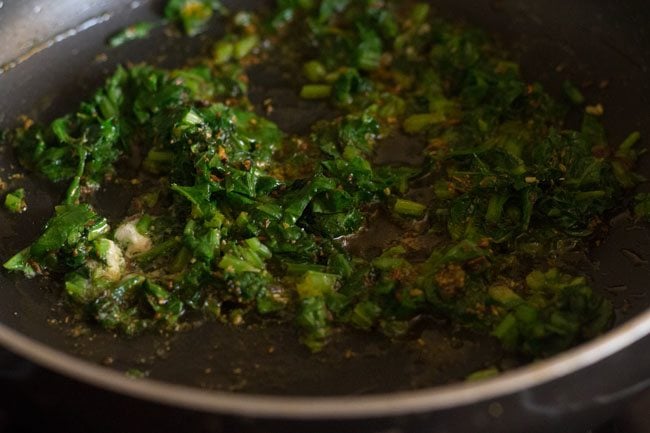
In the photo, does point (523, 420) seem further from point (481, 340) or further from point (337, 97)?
point (337, 97)

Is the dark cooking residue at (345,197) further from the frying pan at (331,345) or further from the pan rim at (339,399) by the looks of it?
the pan rim at (339,399)

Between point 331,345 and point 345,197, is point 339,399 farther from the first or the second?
point 345,197

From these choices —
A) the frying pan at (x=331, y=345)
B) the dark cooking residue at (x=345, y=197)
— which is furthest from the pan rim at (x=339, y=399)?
the dark cooking residue at (x=345, y=197)

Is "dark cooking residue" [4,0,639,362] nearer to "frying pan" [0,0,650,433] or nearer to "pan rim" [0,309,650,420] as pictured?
"frying pan" [0,0,650,433]

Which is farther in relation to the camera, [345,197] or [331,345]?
[345,197]

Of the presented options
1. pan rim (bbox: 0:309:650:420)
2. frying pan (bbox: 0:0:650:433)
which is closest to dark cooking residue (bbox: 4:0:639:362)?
frying pan (bbox: 0:0:650:433)

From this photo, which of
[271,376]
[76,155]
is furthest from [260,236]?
[76,155]

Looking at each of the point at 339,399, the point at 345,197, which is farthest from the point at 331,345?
the point at 339,399
